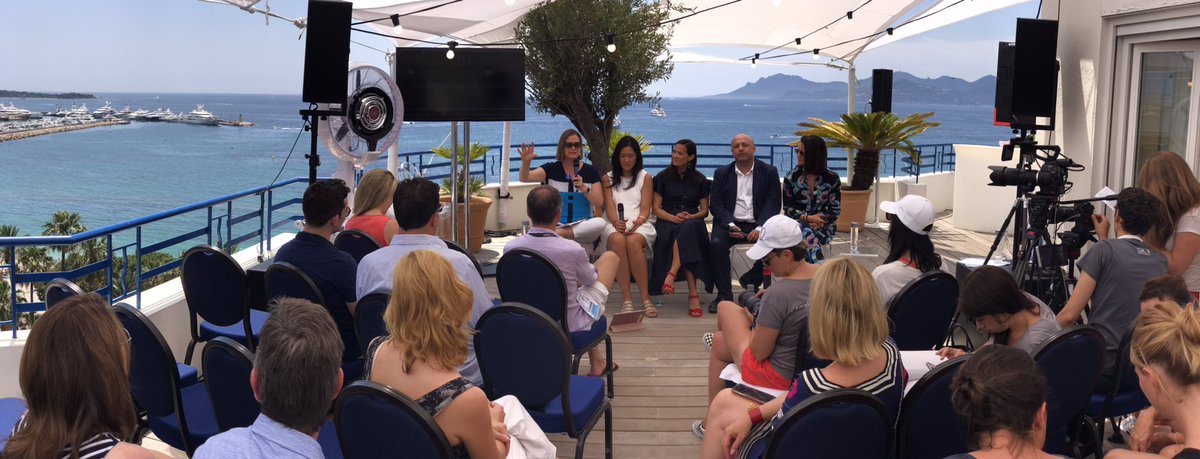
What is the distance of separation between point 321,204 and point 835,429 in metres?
2.47

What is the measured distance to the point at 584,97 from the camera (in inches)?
410

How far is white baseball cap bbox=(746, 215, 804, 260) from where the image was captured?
139 inches

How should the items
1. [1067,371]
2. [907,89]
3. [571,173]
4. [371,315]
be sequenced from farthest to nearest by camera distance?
1. [907,89]
2. [571,173]
3. [371,315]
4. [1067,371]

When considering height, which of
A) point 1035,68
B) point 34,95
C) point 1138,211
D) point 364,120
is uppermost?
point 34,95

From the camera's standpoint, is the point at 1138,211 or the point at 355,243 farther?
the point at 355,243

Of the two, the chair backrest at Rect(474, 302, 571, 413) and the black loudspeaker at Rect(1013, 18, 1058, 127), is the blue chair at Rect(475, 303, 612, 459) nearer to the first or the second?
the chair backrest at Rect(474, 302, 571, 413)

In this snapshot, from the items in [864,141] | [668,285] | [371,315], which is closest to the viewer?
[371,315]

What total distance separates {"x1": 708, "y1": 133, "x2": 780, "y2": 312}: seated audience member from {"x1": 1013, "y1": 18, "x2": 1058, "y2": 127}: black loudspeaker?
1.74 meters

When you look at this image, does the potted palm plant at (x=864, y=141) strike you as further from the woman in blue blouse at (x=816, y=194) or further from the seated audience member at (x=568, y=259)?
the seated audience member at (x=568, y=259)

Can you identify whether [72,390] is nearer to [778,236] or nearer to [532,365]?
[532,365]

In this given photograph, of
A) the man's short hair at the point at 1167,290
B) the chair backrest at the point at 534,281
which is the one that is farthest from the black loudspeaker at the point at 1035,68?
the chair backrest at the point at 534,281

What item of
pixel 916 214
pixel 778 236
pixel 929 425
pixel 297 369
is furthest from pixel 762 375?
pixel 297 369

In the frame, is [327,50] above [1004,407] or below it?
above

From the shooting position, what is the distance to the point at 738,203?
684 cm
